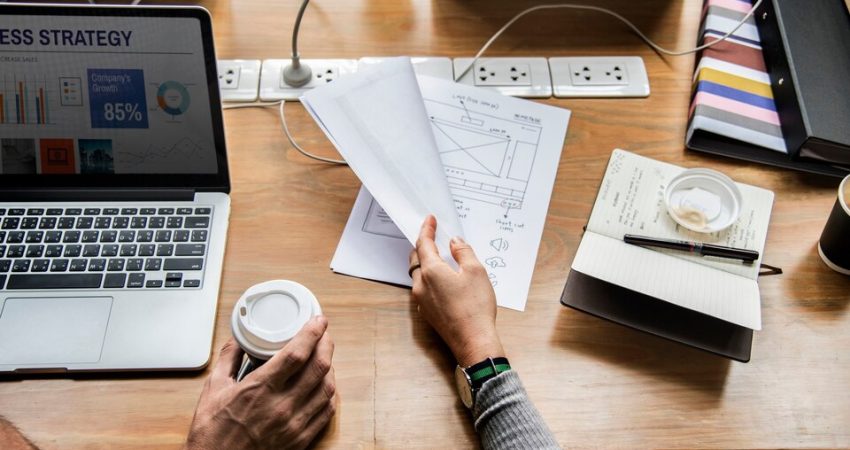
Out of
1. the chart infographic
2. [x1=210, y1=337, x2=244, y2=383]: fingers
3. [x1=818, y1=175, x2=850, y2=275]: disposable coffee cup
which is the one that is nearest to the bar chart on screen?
the chart infographic

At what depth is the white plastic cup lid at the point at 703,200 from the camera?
87 cm

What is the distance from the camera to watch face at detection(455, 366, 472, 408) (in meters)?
0.76

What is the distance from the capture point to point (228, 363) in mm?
746

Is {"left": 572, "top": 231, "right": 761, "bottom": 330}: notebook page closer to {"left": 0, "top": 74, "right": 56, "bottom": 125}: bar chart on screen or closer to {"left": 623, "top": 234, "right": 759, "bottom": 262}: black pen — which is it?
{"left": 623, "top": 234, "right": 759, "bottom": 262}: black pen

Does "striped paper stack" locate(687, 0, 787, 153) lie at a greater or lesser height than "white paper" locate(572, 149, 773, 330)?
greater

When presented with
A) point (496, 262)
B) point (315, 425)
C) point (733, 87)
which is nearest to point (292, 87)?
point (496, 262)

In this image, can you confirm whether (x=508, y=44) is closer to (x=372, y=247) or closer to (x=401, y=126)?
(x=401, y=126)

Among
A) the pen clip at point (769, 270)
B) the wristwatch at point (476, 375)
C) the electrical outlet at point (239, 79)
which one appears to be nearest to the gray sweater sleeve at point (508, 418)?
the wristwatch at point (476, 375)

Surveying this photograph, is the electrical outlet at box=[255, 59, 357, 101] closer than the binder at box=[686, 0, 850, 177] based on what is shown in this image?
No

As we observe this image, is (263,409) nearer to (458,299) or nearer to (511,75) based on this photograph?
(458,299)

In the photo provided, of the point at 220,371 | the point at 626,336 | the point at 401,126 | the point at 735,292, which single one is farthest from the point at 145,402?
the point at 735,292

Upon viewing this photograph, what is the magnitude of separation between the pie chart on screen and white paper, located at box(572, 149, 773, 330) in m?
0.51

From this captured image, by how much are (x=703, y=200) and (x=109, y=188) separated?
0.75 meters

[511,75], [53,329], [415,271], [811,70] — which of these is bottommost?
[53,329]
